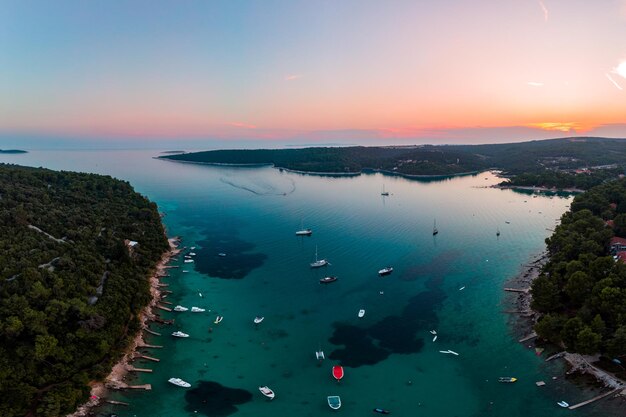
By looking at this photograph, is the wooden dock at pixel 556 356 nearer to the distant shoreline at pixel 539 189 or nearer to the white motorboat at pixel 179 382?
the white motorboat at pixel 179 382

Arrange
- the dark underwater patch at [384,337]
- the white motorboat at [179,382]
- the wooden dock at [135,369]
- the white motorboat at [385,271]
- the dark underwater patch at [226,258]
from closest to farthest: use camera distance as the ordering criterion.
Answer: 1. the white motorboat at [179,382]
2. the wooden dock at [135,369]
3. the dark underwater patch at [384,337]
4. the white motorboat at [385,271]
5. the dark underwater patch at [226,258]

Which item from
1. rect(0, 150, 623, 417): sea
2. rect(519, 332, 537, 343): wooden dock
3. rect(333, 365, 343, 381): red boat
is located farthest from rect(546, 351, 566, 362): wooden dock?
rect(333, 365, 343, 381): red boat

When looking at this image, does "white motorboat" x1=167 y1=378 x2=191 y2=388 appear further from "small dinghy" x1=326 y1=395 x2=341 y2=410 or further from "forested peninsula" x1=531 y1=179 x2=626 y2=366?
"forested peninsula" x1=531 y1=179 x2=626 y2=366

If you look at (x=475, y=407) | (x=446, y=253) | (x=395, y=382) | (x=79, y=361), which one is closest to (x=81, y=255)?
(x=79, y=361)

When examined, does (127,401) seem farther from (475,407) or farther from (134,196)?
(134,196)

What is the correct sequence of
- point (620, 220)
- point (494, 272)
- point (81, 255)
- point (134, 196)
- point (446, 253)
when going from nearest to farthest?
point (81, 255)
point (494, 272)
point (620, 220)
point (446, 253)
point (134, 196)

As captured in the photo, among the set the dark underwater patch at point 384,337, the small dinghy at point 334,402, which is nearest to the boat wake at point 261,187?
the dark underwater patch at point 384,337
